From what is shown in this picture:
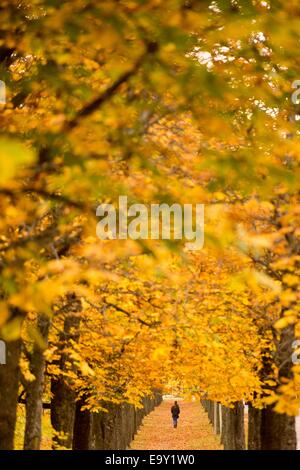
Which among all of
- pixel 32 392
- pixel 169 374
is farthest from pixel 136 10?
pixel 169 374

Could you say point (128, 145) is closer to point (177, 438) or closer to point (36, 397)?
point (36, 397)

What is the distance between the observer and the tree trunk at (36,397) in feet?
40.6

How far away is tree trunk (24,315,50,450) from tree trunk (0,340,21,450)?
150 cm

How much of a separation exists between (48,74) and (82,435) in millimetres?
16405

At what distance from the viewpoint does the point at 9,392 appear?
1088 cm

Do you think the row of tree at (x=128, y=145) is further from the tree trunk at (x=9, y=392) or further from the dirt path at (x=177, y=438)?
the dirt path at (x=177, y=438)

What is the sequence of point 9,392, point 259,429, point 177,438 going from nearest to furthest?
point 9,392
point 259,429
point 177,438

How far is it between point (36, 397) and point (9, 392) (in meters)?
2.29

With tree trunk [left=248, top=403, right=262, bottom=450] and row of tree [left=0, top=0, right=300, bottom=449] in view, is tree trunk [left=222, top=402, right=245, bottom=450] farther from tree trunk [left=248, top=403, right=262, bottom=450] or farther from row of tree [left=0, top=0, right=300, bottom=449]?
row of tree [left=0, top=0, right=300, bottom=449]

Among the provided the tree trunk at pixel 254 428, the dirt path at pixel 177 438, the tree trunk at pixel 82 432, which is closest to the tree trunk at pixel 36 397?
the tree trunk at pixel 82 432

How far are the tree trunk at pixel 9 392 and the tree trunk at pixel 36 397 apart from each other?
4.94 ft

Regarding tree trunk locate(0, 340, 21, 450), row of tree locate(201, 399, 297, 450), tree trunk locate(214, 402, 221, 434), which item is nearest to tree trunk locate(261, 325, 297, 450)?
row of tree locate(201, 399, 297, 450)

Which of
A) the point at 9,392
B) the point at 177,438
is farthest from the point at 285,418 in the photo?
the point at 177,438

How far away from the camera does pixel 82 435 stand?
20.8 m
